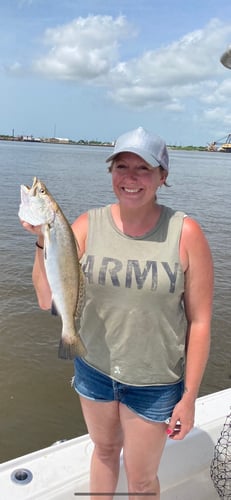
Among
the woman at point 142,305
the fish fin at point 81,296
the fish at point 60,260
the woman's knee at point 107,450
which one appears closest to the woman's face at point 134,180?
the woman at point 142,305

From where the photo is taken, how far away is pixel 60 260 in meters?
2.36

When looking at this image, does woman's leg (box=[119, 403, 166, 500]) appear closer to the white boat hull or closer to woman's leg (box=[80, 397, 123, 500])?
woman's leg (box=[80, 397, 123, 500])

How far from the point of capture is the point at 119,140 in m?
2.43

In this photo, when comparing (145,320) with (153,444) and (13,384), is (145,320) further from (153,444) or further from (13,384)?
(13,384)

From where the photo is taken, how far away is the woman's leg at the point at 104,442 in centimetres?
258

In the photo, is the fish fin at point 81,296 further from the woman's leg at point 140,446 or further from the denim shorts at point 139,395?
the woman's leg at point 140,446

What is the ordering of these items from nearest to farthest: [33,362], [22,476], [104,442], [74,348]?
[74,348]
[104,442]
[22,476]
[33,362]

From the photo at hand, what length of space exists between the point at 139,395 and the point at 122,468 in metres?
0.91

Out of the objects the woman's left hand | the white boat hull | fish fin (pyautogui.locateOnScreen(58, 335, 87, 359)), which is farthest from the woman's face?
the white boat hull

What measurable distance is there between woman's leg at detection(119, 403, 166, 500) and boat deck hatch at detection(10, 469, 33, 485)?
70 centimetres

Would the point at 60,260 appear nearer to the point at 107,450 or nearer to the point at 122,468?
the point at 107,450

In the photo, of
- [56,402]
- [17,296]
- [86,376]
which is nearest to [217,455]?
[86,376]

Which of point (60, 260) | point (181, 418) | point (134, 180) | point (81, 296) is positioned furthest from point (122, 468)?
point (134, 180)

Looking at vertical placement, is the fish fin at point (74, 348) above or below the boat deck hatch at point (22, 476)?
above
